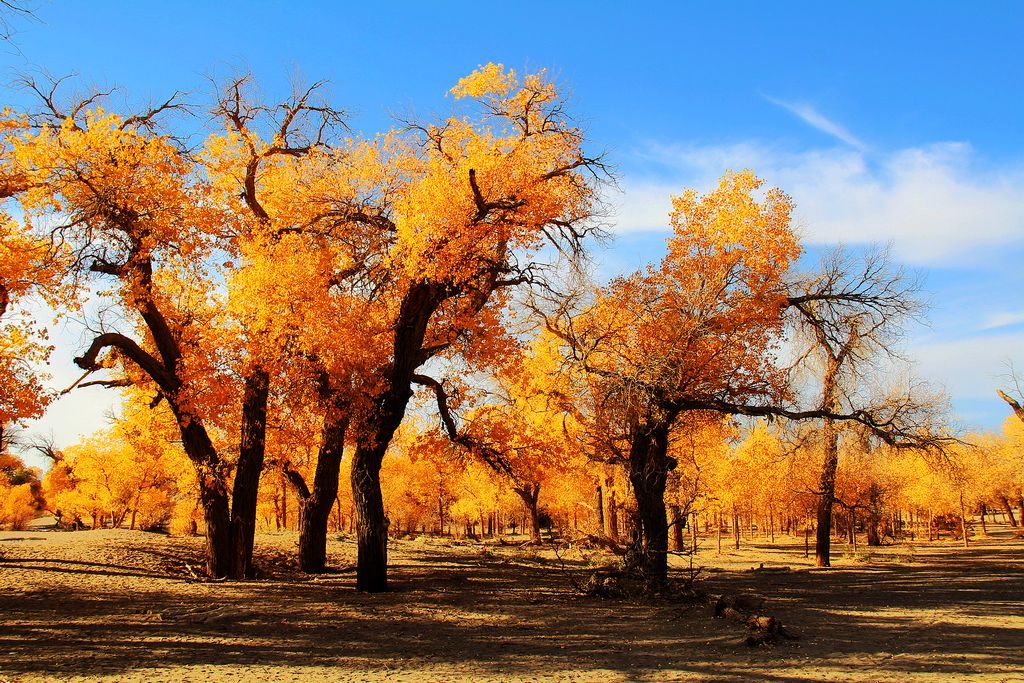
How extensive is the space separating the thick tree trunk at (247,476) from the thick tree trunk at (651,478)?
8.41 metres

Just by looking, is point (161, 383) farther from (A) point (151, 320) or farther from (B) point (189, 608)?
(B) point (189, 608)

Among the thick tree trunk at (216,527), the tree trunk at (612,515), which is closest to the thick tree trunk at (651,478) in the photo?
the thick tree trunk at (216,527)

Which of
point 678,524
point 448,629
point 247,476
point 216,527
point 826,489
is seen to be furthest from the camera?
point 826,489

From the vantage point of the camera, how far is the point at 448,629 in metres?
10.1

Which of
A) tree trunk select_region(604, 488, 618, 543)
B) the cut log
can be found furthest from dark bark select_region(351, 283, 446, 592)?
tree trunk select_region(604, 488, 618, 543)

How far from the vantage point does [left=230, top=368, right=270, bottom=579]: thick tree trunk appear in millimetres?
15359

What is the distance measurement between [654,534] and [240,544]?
9.29 metres

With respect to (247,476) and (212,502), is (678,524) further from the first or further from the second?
(212,502)

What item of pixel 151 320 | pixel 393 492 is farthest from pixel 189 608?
pixel 393 492

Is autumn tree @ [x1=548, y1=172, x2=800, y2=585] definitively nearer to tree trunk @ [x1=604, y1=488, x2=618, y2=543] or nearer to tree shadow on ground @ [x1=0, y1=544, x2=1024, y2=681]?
tree shadow on ground @ [x1=0, y1=544, x2=1024, y2=681]

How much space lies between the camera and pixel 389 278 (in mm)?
15703

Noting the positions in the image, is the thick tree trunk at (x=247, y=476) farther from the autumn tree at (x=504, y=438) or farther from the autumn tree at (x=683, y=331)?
the autumn tree at (x=683, y=331)

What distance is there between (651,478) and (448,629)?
748cm

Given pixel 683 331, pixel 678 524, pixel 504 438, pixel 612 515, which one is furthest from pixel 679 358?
pixel 612 515
